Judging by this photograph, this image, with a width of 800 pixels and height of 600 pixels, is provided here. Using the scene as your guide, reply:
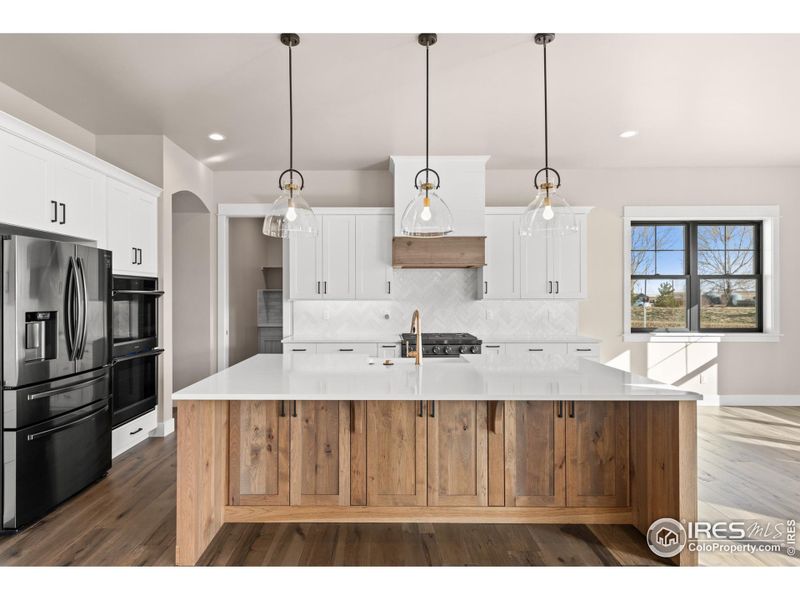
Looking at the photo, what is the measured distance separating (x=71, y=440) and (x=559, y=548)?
2816 millimetres

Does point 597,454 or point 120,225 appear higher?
point 120,225

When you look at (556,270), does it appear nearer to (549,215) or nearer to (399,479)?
(549,215)

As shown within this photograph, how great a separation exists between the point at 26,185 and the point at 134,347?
144cm

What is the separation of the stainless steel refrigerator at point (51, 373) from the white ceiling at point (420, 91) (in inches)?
47.5

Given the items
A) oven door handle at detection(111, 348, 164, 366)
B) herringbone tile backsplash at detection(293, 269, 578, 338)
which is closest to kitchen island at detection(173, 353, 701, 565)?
oven door handle at detection(111, 348, 164, 366)

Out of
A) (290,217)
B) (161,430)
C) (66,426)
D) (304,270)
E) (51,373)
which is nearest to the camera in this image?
(290,217)

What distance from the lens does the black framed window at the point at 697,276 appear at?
559 centimetres

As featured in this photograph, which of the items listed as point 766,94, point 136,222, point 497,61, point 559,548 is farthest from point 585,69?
point 136,222

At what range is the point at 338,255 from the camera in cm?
514

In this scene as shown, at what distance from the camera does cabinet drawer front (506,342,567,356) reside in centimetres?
497

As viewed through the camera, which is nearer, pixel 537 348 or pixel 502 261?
pixel 537 348

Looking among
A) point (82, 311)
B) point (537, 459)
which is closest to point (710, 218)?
point (537, 459)

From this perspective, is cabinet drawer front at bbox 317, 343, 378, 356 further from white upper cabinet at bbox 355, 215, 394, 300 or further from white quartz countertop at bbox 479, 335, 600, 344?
white quartz countertop at bbox 479, 335, 600, 344

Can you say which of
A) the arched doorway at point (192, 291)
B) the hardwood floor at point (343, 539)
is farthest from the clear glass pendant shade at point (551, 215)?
the arched doorway at point (192, 291)
